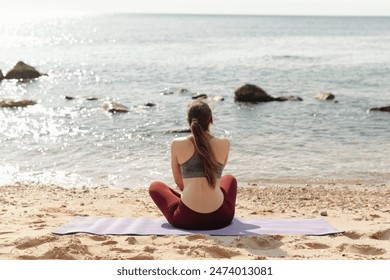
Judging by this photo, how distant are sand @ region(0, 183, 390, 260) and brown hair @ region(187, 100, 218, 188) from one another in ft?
2.63

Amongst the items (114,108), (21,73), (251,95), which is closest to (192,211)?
(114,108)

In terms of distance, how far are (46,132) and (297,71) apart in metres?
26.1

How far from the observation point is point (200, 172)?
6.89 metres

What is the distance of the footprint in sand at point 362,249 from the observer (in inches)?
241

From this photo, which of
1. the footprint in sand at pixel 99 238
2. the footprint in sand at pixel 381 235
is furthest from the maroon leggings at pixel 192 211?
the footprint in sand at pixel 381 235

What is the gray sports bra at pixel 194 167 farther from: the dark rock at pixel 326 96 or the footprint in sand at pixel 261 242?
the dark rock at pixel 326 96

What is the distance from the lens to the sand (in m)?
5.98

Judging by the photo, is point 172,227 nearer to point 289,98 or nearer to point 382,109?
point 382,109

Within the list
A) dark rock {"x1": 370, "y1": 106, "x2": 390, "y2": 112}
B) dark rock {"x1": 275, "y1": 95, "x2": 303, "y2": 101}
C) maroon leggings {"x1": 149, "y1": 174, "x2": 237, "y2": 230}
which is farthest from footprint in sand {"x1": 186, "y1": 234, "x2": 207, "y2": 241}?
dark rock {"x1": 275, "y1": 95, "x2": 303, "y2": 101}

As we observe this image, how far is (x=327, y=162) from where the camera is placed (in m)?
15.2

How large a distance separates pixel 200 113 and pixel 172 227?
1545 mm

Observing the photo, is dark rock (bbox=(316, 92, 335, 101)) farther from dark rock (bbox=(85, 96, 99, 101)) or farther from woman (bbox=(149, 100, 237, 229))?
woman (bbox=(149, 100, 237, 229))

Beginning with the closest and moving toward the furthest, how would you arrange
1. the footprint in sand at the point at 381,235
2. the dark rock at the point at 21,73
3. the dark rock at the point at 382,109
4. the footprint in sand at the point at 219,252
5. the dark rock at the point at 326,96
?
the footprint in sand at the point at 219,252, the footprint in sand at the point at 381,235, the dark rock at the point at 382,109, the dark rock at the point at 326,96, the dark rock at the point at 21,73

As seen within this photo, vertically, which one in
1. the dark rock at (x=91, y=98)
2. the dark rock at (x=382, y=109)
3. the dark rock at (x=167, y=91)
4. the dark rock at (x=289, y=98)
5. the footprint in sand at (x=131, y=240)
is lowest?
the footprint in sand at (x=131, y=240)
